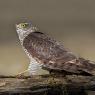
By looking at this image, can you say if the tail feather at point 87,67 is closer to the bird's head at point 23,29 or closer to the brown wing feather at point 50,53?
the brown wing feather at point 50,53

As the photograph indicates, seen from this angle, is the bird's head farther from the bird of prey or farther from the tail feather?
the tail feather

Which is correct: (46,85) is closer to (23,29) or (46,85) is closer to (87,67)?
(87,67)

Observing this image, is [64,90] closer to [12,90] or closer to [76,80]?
[76,80]

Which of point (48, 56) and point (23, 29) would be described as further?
point (23, 29)

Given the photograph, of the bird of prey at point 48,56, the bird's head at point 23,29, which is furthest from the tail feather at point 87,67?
the bird's head at point 23,29

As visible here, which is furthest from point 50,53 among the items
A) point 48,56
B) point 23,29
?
point 23,29

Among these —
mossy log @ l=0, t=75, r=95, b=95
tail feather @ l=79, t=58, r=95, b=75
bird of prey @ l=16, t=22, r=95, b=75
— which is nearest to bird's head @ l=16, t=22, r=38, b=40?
bird of prey @ l=16, t=22, r=95, b=75
